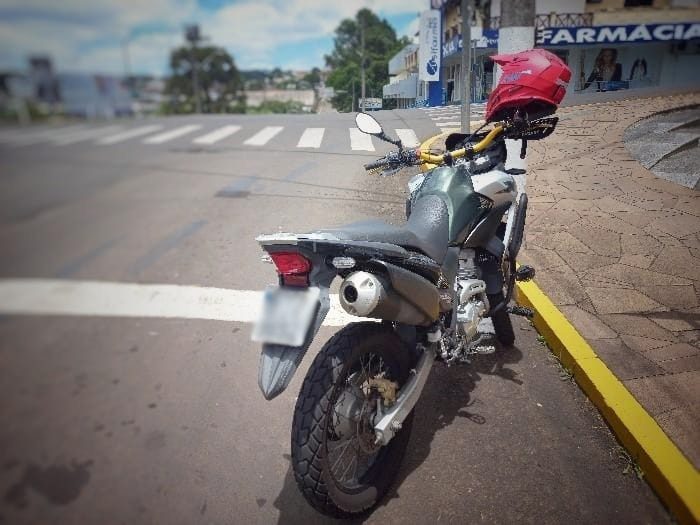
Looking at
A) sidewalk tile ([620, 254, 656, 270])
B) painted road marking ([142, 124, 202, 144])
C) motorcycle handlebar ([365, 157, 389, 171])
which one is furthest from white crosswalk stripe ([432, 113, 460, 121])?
sidewalk tile ([620, 254, 656, 270])

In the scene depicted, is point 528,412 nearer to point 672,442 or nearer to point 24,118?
point 672,442

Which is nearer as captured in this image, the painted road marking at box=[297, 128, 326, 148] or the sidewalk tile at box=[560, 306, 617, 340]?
the painted road marking at box=[297, 128, 326, 148]

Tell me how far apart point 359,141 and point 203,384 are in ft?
5.38

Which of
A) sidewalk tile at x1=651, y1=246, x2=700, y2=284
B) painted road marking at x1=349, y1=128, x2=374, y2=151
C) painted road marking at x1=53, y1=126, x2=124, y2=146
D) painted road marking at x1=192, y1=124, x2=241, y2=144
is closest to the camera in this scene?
painted road marking at x1=53, y1=126, x2=124, y2=146

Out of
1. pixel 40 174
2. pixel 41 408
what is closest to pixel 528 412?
pixel 41 408

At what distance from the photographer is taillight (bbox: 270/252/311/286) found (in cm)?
158

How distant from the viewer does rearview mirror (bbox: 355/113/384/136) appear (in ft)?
6.79

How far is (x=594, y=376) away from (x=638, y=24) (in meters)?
2.44

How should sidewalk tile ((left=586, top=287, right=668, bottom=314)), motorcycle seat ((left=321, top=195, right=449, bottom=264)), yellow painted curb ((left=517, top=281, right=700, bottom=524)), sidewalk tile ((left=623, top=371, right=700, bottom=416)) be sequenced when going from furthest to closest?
sidewalk tile ((left=586, top=287, right=668, bottom=314)) → sidewalk tile ((left=623, top=371, right=700, bottom=416)) → yellow painted curb ((left=517, top=281, right=700, bottom=524)) → motorcycle seat ((left=321, top=195, right=449, bottom=264))

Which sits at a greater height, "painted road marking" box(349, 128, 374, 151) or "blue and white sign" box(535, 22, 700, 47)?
"blue and white sign" box(535, 22, 700, 47)

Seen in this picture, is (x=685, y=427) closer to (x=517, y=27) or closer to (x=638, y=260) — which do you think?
(x=638, y=260)

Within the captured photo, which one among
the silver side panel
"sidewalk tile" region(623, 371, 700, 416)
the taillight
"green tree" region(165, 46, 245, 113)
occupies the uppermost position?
"green tree" region(165, 46, 245, 113)

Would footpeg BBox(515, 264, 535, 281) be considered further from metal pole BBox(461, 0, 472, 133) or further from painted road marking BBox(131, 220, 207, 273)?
painted road marking BBox(131, 220, 207, 273)

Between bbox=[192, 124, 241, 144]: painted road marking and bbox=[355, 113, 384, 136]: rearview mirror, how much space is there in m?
0.70
